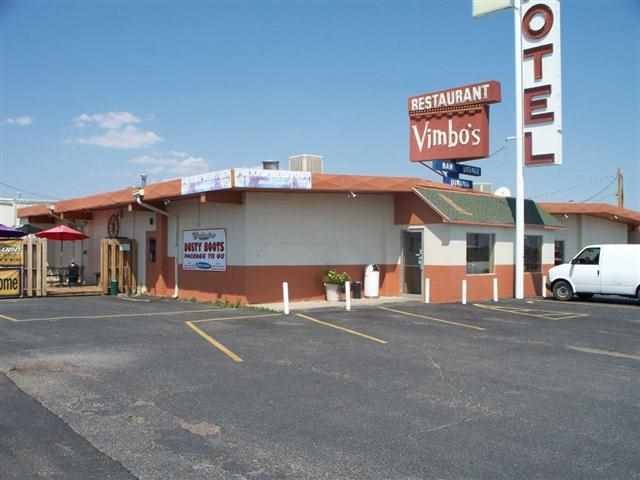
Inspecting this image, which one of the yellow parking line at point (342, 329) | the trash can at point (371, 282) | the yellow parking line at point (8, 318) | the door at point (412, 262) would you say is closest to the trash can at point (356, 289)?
the trash can at point (371, 282)

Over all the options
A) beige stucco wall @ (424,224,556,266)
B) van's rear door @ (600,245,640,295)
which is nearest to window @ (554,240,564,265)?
van's rear door @ (600,245,640,295)

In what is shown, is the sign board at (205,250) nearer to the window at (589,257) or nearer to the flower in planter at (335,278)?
the flower in planter at (335,278)

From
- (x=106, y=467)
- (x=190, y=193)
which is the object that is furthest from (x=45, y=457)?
(x=190, y=193)

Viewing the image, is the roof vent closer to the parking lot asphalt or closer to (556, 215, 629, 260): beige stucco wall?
the parking lot asphalt

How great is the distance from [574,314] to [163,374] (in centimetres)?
1225

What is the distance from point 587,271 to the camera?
20.8m

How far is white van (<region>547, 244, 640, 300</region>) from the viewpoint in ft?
65.1

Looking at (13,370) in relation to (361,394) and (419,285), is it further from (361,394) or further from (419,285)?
(419,285)

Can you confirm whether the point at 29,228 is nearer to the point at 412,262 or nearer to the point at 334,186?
the point at 334,186

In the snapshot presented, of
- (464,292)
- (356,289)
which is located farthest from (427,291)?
(356,289)

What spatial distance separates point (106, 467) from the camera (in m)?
5.23

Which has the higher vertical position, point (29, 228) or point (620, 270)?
point (29, 228)

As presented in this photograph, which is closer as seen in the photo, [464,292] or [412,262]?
[464,292]

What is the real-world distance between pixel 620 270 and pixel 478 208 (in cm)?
502
